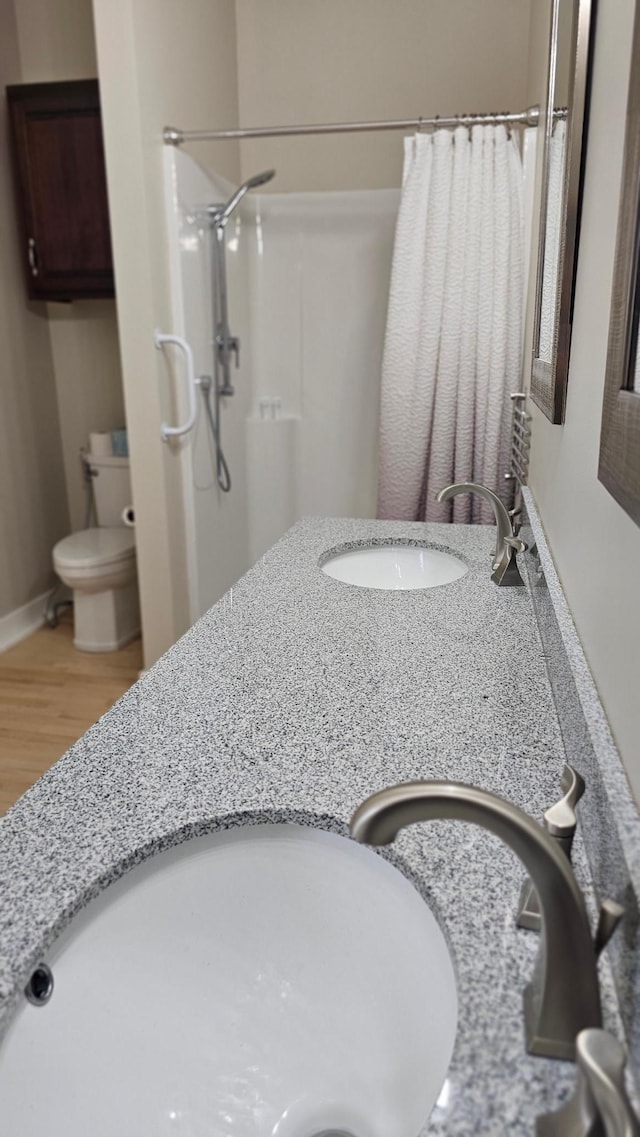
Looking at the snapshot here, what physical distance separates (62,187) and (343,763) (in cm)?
291

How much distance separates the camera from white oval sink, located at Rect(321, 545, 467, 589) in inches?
68.7

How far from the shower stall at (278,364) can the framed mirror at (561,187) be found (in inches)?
60.1

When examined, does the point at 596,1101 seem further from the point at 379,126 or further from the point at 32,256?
the point at 32,256

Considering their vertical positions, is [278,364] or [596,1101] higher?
[278,364]

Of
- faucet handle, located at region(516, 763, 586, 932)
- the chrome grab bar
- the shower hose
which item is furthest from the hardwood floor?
faucet handle, located at region(516, 763, 586, 932)

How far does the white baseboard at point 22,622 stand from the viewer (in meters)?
3.23

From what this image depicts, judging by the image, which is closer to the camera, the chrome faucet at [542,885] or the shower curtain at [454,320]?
the chrome faucet at [542,885]

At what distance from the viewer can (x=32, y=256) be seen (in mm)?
3100

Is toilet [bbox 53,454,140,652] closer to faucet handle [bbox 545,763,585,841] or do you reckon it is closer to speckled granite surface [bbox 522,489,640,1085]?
speckled granite surface [bbox 522,489,640,1085]

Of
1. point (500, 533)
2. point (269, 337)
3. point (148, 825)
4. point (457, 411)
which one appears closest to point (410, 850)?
point (148, 825)

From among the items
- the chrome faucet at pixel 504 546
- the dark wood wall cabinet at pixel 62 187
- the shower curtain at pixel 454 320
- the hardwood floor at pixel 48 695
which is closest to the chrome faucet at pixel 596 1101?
the chrome faucet at pixel 504 546

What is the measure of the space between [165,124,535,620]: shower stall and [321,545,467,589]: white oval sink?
45.3 inches

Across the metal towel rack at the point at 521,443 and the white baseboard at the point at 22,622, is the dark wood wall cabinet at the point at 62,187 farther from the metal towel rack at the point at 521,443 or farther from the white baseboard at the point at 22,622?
the metal towel rack at the point at 521,443

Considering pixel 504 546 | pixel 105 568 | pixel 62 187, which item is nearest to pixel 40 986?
pixel 504 546
